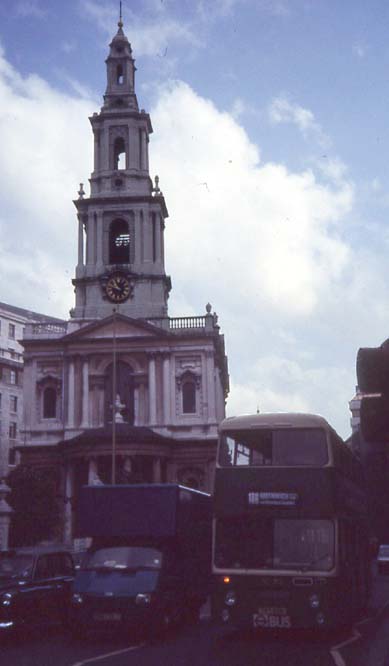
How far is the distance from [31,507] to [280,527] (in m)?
38.0

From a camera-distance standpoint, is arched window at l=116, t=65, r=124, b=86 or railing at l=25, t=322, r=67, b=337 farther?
arched window at l=116, t=65, r=124, b=86

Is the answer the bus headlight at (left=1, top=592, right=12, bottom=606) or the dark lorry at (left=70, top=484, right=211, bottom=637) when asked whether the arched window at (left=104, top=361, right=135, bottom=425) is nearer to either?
the dark lorry at (left=70, top=484, right=211, bottom=637)

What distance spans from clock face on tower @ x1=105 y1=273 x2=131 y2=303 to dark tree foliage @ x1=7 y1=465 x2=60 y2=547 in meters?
13.5

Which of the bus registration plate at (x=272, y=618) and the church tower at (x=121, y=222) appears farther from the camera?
the church tower at (x=121, y=222)

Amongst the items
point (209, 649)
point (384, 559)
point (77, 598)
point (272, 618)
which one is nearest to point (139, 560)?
point (77, 598)

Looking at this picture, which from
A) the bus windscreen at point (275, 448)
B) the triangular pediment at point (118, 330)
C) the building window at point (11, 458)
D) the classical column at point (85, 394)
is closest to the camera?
the bus windscreen at point (275, 448)

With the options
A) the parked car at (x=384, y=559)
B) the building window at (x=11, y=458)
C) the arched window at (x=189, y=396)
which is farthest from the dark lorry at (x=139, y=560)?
the building window at (x=11, y=458)

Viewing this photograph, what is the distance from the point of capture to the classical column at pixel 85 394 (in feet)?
190

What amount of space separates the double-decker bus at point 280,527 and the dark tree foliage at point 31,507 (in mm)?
36589

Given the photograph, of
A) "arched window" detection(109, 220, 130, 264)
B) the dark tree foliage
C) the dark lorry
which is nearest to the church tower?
"arched window" detection(109, 220, 130, 264)

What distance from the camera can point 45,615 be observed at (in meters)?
17.1

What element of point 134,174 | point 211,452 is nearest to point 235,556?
point 211,452

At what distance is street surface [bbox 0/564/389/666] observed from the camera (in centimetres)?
1300

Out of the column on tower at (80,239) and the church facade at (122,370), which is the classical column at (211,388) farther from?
the column on tower at (80,239)
